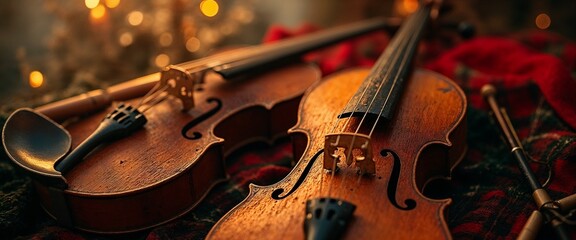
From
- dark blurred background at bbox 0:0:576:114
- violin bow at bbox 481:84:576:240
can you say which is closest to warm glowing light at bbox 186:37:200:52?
dark blurred background at bbox 0:0:576:114

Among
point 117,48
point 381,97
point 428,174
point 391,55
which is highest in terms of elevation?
point 117,48

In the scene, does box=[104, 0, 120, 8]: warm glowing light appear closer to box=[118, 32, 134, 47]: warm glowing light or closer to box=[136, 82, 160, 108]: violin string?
box=[118, 32, 134, 47]: warm glowing light

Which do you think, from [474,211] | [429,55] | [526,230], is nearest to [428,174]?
[474,211]

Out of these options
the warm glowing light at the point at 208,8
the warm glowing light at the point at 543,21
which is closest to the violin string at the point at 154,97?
the warm glowing light at the point at 208,8

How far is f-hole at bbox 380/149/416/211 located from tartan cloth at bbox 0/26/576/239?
97 mm

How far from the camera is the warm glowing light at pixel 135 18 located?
230 cm

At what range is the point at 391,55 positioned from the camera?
152 centimetres

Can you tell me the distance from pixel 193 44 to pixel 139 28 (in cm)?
27

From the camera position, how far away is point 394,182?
3.18 feet

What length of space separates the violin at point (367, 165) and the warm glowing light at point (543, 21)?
1.65 metres

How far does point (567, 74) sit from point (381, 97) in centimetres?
73

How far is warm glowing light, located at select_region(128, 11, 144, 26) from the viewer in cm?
230

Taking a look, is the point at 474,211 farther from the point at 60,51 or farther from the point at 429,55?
the point at 60,51

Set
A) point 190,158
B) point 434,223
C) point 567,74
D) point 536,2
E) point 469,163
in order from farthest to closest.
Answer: point 536,2, point 567,74, point 469,163, point 190,158, point 434,223
